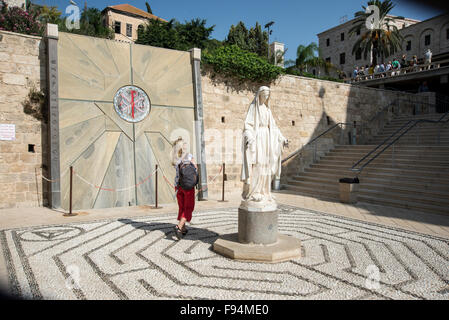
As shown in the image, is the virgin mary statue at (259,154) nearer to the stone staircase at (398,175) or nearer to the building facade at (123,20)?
the stone staircase at (398,175)

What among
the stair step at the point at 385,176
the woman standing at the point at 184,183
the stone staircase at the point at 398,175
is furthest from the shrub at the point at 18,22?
the stair step at the point at 385,176

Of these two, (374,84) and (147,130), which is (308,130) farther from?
(374,84)

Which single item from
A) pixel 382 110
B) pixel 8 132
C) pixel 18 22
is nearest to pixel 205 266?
pixel 8 132

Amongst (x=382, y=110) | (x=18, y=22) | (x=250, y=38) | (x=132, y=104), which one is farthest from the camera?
(x=250, y=38)

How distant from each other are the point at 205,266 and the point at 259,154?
1.79 meters

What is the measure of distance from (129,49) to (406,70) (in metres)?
18.1

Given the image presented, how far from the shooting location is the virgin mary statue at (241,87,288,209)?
16.2ft

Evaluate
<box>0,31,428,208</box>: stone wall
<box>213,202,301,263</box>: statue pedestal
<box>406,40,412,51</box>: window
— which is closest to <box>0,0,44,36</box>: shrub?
<box>0,31,428,208</box>: stone wall

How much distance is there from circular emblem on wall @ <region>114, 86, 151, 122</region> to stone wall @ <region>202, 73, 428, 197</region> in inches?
87.9

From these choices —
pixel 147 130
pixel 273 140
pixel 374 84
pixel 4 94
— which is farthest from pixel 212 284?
pixel 374 84

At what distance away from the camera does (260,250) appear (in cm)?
460

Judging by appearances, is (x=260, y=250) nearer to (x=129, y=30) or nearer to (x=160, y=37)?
(x=160, y=37)

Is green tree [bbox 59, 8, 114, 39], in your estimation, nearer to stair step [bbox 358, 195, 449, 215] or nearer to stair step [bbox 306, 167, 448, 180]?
stair step [bbox 306, 167, 448, 180]

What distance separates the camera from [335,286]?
375 centimetres
